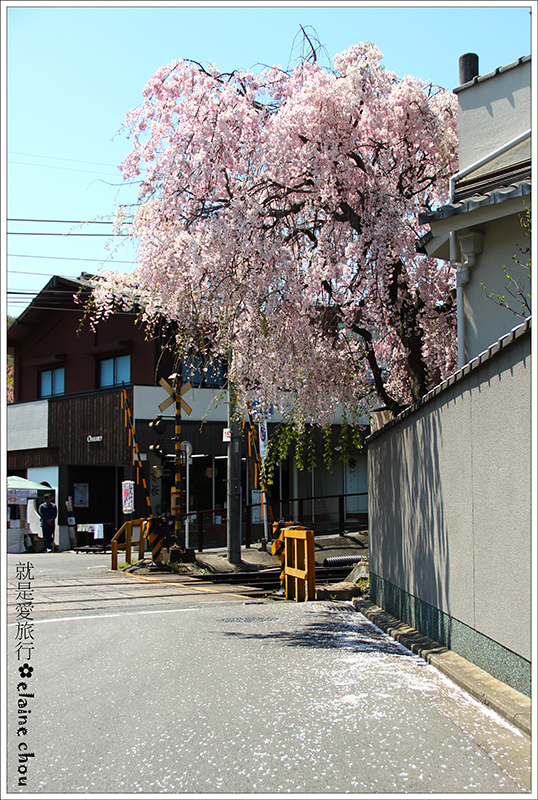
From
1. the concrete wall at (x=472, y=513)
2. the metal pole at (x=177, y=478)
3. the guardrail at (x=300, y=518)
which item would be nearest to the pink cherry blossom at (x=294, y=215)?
the concrete wall at (x=472, y=513)

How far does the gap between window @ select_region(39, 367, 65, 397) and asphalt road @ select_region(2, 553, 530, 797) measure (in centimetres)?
2332

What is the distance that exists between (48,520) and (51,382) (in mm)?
8254

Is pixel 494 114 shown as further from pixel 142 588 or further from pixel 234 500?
pixel 234 500

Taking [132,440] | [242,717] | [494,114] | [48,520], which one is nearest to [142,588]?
[242,717]

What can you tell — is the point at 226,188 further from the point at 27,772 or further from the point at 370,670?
the point at 27,772

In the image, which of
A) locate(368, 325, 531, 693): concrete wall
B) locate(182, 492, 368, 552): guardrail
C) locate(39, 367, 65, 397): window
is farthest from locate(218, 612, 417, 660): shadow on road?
locate(39, 367, 65, 397): window

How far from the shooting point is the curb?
16.5 ft

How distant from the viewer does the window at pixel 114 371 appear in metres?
28.5

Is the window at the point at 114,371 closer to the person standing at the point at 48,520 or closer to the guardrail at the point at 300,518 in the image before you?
the person standing at the point at 48,520

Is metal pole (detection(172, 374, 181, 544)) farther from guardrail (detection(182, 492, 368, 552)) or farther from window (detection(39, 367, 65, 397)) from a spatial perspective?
window (detection(39, 367, 65, 397))

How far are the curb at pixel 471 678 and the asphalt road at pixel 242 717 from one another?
83mm

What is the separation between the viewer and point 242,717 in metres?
5.24

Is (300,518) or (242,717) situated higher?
(242,717)

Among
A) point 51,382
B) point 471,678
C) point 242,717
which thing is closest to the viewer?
point 242,717
